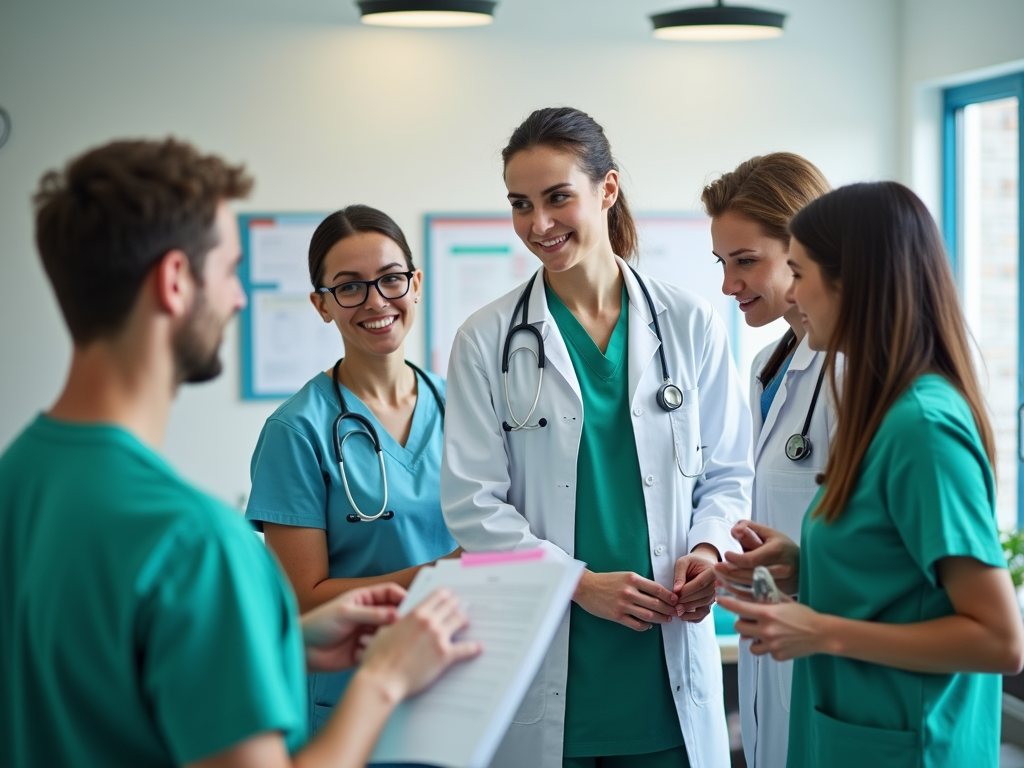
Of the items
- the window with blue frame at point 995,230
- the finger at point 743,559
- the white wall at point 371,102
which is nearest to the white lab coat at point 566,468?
the finger at point 743,559

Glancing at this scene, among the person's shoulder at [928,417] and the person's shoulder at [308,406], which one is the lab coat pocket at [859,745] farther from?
the person's shoulder at [308,406]

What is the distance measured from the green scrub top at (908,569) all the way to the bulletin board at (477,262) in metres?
3.10

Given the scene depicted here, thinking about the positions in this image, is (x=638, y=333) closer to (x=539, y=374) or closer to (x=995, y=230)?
(x=539, y=374)

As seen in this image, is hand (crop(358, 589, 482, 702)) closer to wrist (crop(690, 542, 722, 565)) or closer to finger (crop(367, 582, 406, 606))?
finger (crop(367, 582, 406, 606))

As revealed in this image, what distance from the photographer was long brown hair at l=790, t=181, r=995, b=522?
137cm

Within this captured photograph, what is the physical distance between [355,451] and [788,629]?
3.17ft

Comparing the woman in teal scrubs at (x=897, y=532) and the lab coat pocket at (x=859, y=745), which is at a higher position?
the woman in teal scrubs at (x=897, y=532)

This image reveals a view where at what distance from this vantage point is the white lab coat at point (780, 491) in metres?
1.83

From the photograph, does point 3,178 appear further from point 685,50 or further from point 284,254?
point 685,50

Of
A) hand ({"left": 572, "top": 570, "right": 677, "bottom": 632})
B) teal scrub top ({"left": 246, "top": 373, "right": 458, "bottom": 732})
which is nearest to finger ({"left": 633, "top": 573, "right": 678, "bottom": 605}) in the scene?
hand ({"left": 572, "top": 570, "right": 677, "bottom": 632})

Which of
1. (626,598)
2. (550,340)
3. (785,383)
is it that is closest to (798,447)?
(785,383)

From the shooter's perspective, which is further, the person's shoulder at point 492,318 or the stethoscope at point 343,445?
the person's shoulder at point 492,318

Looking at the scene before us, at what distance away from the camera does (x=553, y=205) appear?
6.48 ft

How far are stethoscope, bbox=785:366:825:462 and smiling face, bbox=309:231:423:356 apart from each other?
802mm
